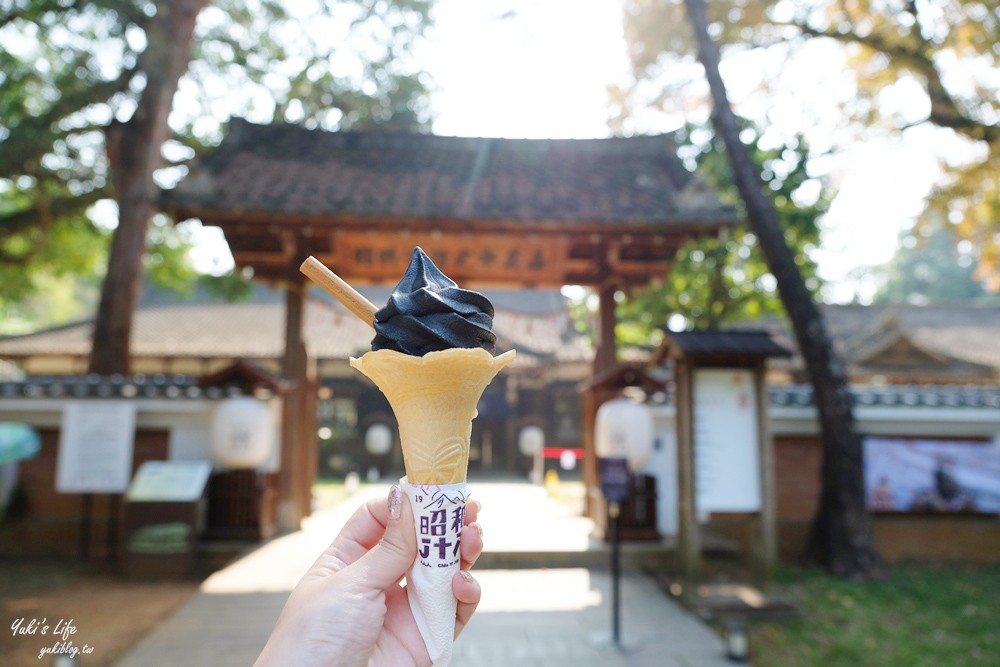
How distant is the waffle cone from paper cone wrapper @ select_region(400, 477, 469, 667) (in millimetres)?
49

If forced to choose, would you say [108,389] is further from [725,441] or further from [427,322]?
[427,322]

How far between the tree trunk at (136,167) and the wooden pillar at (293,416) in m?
3.06

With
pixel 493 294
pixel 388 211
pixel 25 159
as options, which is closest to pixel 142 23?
pixel 25 159

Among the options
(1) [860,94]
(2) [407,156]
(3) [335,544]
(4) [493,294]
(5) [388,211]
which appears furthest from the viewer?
(4) [493,294]

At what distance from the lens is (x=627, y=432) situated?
7797mm

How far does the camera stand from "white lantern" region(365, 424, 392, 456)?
59.2 feet

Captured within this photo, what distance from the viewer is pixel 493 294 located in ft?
78.2

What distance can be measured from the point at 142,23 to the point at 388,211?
19.5 ft

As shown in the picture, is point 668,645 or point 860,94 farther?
point 860,94

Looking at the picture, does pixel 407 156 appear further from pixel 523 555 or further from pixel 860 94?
pixel 860 94

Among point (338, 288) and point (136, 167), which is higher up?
point (136, 167)

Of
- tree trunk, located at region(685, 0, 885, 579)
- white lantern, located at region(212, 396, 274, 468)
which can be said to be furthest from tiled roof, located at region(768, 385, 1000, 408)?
white lantern, located at region(212, 396, 274, 468)

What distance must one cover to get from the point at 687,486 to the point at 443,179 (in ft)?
18.5

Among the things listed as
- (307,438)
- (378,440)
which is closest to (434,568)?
(307,438)
